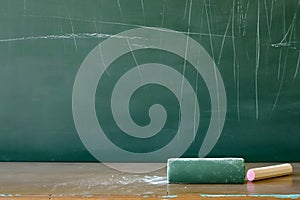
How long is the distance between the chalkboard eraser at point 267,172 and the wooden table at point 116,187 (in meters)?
0.02

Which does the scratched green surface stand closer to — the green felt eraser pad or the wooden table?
the wooden table

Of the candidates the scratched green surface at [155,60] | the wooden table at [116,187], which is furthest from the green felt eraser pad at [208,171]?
the scratched green surface at [155,60]

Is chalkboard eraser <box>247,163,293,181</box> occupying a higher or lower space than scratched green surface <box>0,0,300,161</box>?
lower

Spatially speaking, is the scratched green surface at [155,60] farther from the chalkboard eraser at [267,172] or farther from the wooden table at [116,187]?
the chalkboard eraser at [267,172]

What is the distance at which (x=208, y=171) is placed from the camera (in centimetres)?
148

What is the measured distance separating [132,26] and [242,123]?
593mm

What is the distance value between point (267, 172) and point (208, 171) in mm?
214

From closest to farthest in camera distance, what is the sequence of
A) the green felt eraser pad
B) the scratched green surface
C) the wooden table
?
the wooden table → the green felt eraser pad → the scratched green surface

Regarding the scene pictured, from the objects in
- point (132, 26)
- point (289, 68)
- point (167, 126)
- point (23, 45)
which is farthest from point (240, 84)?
point (23, 45)

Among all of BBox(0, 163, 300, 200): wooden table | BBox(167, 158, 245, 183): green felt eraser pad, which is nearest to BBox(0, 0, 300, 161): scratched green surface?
BBox(0, 163, 300, 200): wooden table

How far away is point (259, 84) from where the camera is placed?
2.02 m

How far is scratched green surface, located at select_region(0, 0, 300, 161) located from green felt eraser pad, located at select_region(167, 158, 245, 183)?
0.53 m

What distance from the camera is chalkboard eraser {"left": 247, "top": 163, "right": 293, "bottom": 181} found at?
60.2 inches

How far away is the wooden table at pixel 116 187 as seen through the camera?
52.1 inches
